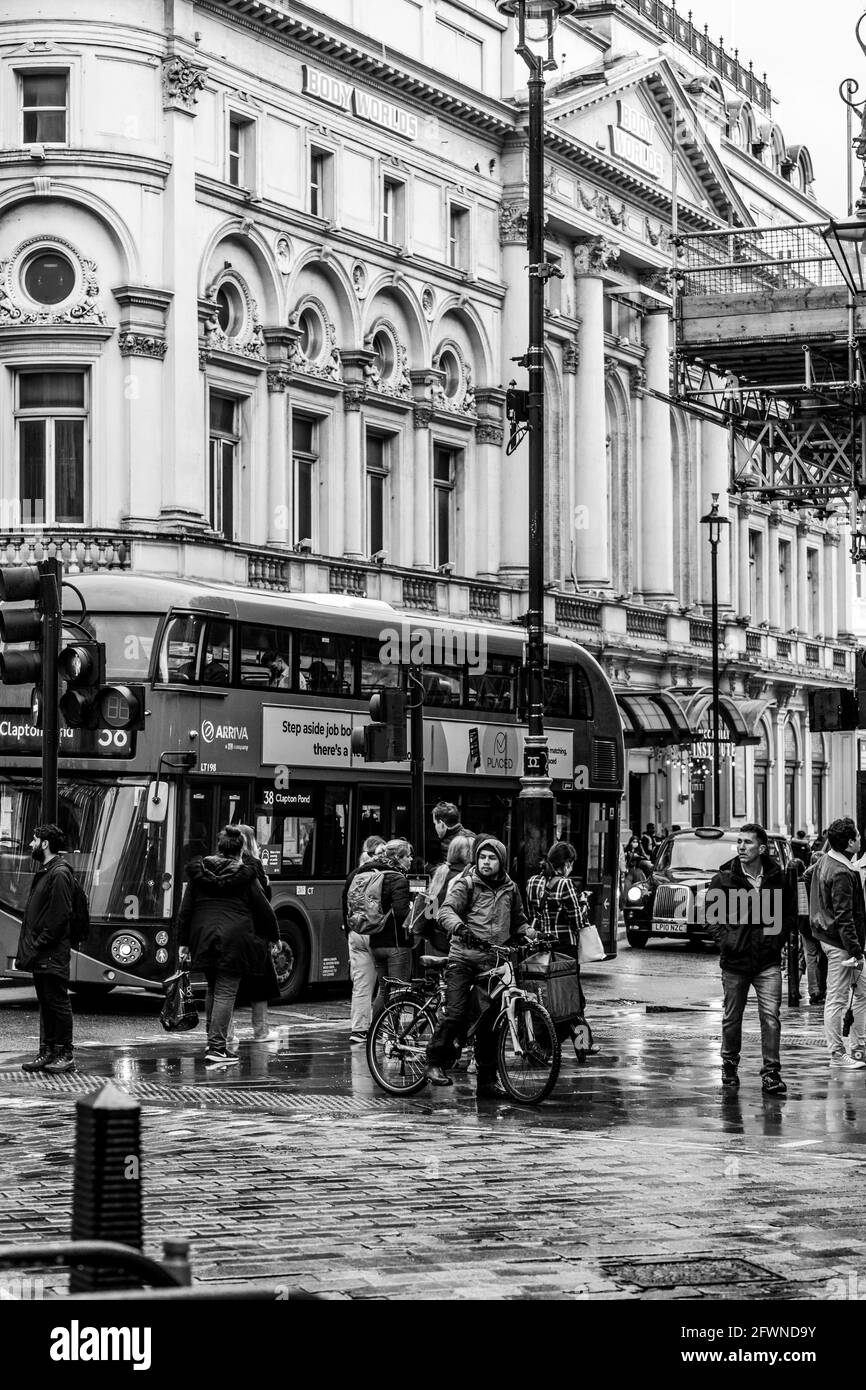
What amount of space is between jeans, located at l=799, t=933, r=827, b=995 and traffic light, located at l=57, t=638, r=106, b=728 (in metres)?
9.98

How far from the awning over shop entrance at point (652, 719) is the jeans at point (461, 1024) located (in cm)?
3541

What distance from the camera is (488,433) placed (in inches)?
1837

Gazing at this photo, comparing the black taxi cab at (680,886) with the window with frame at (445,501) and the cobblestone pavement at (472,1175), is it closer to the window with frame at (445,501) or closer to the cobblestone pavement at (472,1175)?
the window with frame at (445,501)

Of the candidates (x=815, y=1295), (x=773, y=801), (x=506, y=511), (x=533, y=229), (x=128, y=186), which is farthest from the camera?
(x=773, y=801)

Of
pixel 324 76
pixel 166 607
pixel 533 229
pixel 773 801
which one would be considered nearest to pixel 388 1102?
pixel 166 607

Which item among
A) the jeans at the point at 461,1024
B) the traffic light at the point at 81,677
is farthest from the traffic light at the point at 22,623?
the jeans at the point at 461,1024

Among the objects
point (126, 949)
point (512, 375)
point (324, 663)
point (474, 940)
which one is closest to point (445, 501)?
point (512, 375)

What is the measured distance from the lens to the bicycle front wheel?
14641 millimetres

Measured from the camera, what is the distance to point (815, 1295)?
8.26m

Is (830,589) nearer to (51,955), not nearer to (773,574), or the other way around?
(773,574)

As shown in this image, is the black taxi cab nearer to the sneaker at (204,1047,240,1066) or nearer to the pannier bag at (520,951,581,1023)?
the pannier bag at (520,951,581,1023)

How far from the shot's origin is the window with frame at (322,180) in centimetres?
4103

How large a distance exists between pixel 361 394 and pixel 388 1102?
94.0 ft

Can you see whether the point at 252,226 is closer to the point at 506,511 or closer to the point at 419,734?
the point at 506,511
